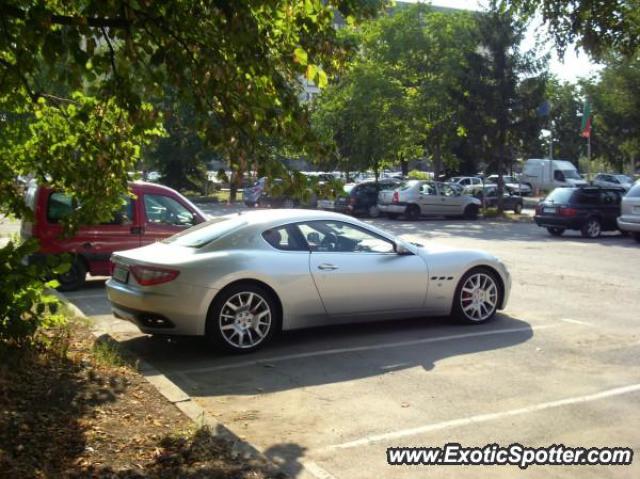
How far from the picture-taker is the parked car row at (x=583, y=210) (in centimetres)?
2158

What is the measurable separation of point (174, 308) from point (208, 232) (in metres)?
1.07

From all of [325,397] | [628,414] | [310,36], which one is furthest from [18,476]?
[628,414]

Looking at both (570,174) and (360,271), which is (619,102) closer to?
(570,174)

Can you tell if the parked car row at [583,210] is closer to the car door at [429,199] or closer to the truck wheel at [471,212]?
the car door at [429,199]

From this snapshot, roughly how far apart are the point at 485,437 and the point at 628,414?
1243 millimetres

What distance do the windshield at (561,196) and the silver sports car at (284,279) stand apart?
14.4 m

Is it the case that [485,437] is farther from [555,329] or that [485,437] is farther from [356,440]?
[555,329]

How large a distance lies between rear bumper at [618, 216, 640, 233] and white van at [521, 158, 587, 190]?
29.6 m

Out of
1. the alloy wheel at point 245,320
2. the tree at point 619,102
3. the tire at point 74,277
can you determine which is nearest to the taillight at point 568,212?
the tree at point 619,102

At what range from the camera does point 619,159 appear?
63.3 meters

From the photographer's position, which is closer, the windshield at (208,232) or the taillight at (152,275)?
the taillight at (152,275)

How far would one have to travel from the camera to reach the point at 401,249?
8023 millimetres

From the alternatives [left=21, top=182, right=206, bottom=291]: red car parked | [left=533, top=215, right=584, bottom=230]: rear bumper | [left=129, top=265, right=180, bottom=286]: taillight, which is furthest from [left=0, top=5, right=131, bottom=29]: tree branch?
[left=533, top=215, right=584, bottom=230]: rear bumper

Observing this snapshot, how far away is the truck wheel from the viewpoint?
30.1 m
